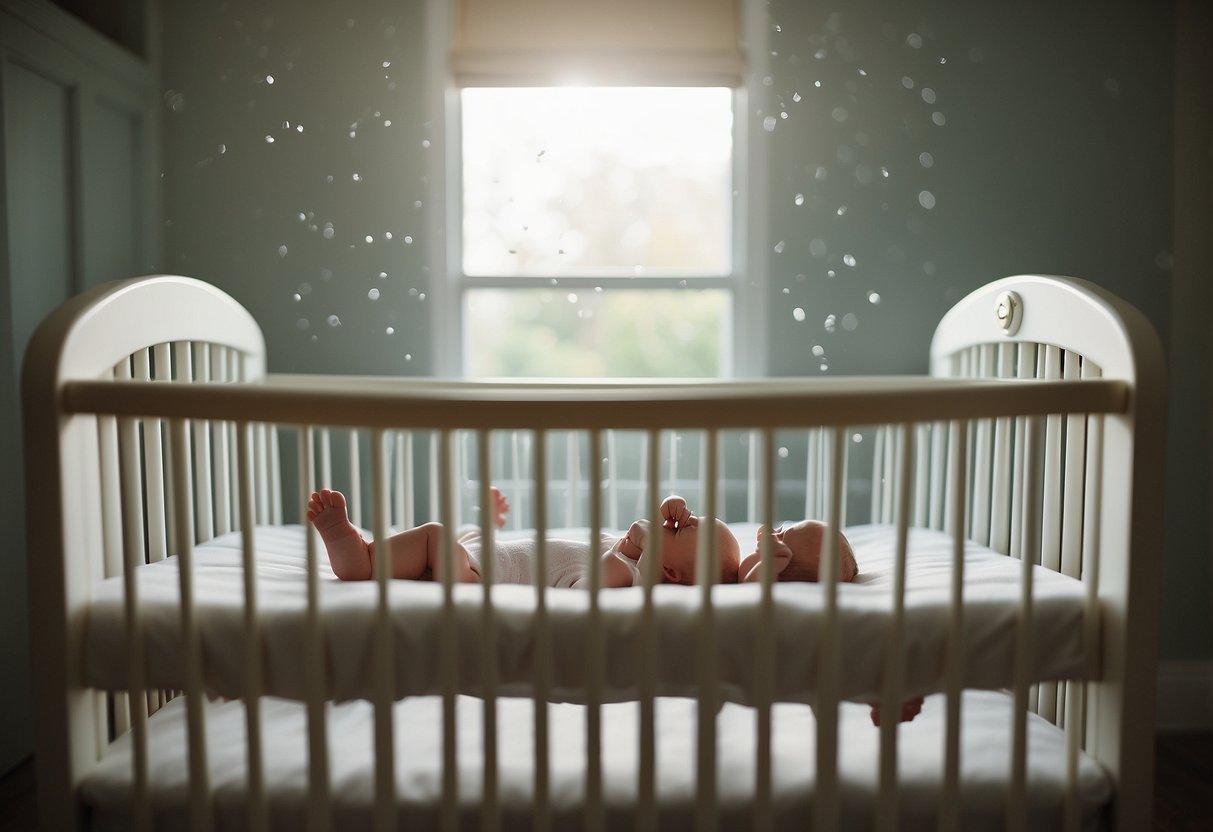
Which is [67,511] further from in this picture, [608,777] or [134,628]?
[608,777]

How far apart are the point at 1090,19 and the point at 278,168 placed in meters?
1.98

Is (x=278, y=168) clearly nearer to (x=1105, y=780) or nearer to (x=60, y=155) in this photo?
(x=60, y=155)

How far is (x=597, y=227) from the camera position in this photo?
2.28 metres

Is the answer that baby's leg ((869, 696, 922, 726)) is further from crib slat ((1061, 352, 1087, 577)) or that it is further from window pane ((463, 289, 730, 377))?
window pane ((463, 289, 730, 377))

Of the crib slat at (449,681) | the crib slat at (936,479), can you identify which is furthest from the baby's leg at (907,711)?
the crib slat at (936,479)

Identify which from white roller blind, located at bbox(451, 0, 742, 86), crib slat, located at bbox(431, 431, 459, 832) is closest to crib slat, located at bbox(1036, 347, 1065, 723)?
crib slat, located at bbox(431, 431, 459, 832)

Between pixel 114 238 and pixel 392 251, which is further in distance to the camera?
pixel 392 251

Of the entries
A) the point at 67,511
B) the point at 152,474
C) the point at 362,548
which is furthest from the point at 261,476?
the point at 67,511

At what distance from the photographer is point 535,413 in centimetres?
105

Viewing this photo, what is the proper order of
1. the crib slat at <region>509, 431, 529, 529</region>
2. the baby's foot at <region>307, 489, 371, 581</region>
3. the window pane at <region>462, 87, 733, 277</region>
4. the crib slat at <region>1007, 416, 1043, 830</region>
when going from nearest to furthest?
the crib slat at <region>1007, 416, 1043, 830</region> < the baby's foot at <region>307, 489, 371, 581</region> < the crib slat at <region>509, 431, 529, 529</region> < the window pane at <region>462, 87, 733, 277</region>

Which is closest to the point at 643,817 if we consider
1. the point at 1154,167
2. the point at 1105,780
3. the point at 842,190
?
the point at 1105,780

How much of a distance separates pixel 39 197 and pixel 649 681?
5.16ft

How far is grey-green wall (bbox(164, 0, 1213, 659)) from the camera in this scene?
84.7 inches

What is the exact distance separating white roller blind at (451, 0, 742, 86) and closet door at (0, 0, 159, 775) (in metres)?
0.79
